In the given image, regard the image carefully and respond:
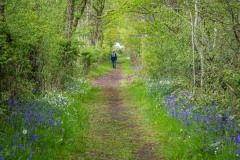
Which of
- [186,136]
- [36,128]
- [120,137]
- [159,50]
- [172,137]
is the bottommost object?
[120,137]

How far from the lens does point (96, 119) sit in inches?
371

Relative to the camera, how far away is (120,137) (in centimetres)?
748

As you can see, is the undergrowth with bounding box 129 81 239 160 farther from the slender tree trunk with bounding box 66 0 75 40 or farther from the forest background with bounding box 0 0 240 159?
the slender tree trunk with bounding box 66 0 75 40

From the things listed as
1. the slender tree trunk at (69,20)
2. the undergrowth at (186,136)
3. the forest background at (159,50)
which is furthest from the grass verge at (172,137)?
the slender tree trunk at (69,20)

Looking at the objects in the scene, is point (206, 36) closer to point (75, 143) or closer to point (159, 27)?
point (75, 143)

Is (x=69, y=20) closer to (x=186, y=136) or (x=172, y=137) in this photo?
(x=172, y=137)

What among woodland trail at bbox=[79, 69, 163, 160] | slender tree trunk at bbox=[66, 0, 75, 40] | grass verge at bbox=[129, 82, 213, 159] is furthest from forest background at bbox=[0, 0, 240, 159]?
woodland trail at bbox=[79, 69, 163, 160]

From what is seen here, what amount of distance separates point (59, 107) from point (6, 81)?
73.6 inches

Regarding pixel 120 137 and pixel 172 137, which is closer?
pixel 172 137

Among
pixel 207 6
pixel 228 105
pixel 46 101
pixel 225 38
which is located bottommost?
pixel 46 101

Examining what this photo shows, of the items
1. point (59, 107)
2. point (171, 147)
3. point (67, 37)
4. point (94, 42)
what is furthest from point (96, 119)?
point (94, 42)

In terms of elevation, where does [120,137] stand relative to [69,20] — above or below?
below

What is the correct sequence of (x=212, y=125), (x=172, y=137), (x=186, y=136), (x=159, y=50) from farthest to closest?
1. (x=159, y=50)
2. (x=172, y=137)
3. (x=186, y=136)
4. (x=212, y=125)

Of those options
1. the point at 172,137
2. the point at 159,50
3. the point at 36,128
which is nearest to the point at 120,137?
the point at 172,137
